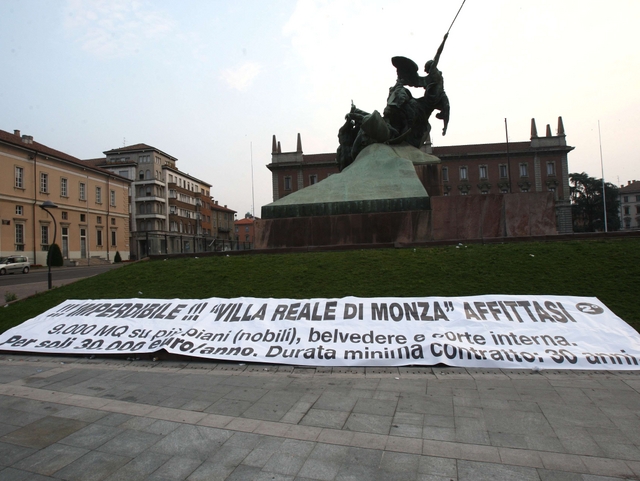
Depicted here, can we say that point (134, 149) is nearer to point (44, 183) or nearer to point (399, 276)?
point (44, 183)

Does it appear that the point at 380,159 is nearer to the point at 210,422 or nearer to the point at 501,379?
the point at 501,379

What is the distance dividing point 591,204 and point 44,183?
245 feet

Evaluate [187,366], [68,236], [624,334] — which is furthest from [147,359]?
[68,236]

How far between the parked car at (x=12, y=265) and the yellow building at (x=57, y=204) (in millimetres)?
7036

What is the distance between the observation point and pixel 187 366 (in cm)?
572

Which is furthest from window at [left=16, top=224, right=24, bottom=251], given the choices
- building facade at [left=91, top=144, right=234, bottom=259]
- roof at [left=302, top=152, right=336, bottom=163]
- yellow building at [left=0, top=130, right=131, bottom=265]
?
roof at [left=302, top=152, right=336, bottom=163]

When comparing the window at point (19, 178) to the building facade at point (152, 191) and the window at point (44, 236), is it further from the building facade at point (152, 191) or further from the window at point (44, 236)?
the building facade at point (152, 191)

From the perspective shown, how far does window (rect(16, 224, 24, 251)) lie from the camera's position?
35125 mm

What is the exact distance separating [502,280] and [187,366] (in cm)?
508

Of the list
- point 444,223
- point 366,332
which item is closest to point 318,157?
point 444,223

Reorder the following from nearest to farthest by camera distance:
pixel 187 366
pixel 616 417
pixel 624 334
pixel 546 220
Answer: pixel 616 417
pixel 624 334
pixel 187 366
pixel 546 220

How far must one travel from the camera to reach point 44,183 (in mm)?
38812

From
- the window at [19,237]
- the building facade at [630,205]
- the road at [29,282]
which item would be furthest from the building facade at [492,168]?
the road at [29,282]

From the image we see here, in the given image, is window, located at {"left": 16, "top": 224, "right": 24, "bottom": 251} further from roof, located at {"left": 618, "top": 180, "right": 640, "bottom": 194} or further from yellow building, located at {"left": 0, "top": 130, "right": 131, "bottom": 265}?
roof, located at {"left": 618, "top": 180, "right": 640, "bottom": 194}
